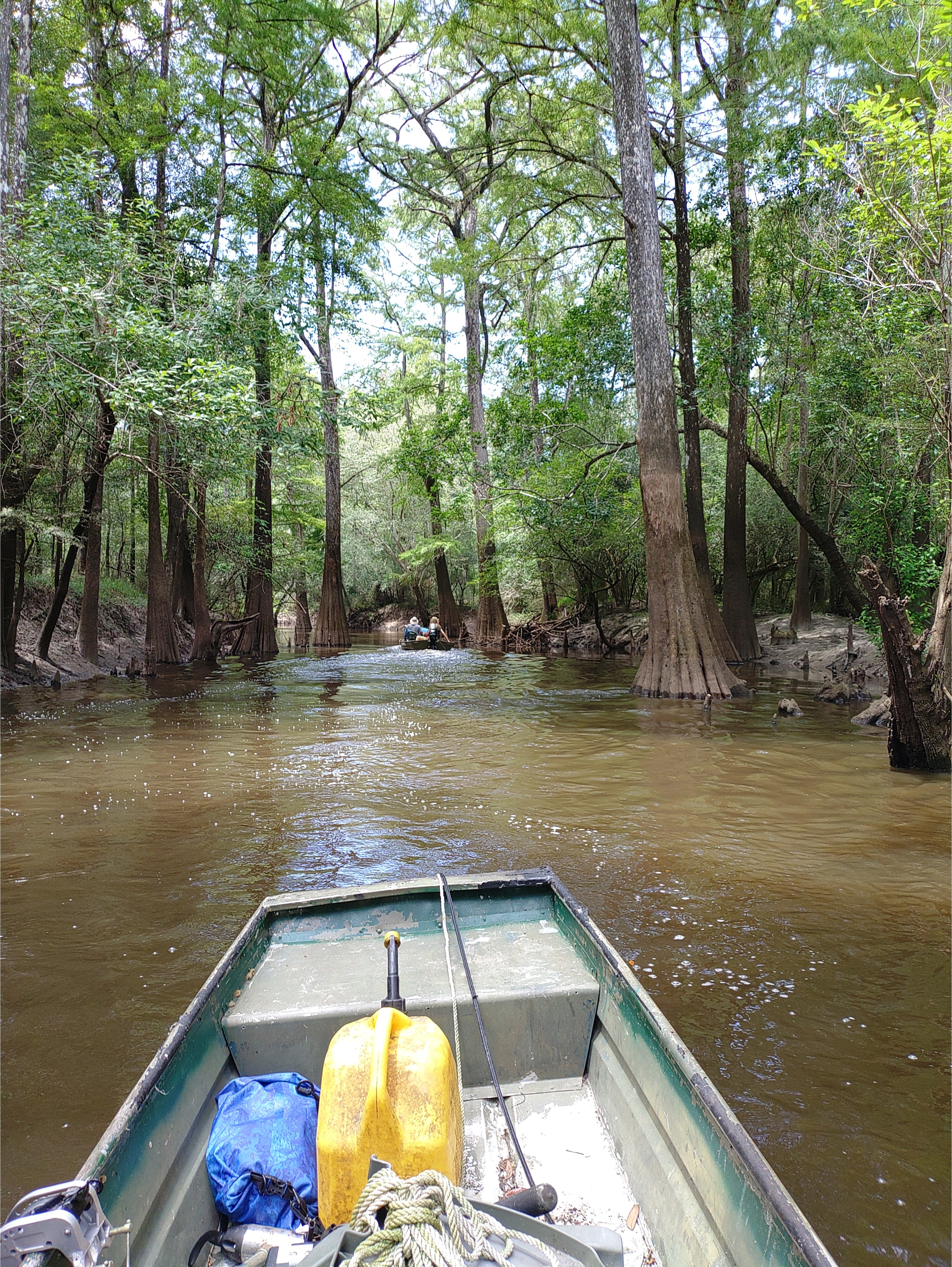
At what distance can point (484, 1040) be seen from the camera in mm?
2643

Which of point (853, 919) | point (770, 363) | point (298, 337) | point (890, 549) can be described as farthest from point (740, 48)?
point (853, 919)

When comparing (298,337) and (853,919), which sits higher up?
(298,337)

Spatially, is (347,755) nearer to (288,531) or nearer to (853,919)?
(853,919)

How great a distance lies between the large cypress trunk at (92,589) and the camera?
15.6 metres

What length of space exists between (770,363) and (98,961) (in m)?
17.3

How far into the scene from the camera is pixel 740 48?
15.1 meters

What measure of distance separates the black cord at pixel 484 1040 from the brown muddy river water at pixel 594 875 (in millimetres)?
972

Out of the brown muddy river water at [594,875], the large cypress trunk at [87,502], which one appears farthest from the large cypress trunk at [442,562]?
the brown muddy river water at [594,875]

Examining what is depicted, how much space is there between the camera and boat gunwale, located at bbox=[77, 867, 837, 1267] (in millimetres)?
1684

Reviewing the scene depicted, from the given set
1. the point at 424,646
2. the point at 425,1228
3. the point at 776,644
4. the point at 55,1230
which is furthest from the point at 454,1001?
the point at 424,646

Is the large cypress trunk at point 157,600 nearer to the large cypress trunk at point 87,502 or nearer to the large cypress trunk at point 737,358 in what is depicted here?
the large cypress trunk at point 87,502

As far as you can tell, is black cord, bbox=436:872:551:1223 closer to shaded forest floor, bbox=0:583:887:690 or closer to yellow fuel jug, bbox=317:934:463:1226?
yellow fuel jug, bbox=317:934:463:1226

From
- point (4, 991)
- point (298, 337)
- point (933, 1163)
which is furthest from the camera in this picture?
point (298, 337)

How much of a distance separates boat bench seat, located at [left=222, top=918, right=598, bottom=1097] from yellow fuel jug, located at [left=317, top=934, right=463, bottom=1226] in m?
0.65
